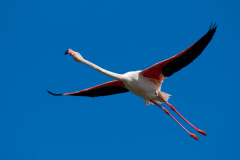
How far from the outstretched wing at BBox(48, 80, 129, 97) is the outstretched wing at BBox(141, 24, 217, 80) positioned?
1371 mm

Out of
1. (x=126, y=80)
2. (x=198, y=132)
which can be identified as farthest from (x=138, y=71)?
(x=198, y=132)

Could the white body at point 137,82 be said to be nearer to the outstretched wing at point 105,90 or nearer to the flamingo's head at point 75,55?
the flamingo's head at point 75,55

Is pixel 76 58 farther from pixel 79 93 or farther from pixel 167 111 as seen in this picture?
pixel 167 111

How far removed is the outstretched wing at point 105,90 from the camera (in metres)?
13.8

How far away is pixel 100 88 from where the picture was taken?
14078mm

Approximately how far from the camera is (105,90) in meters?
14.2

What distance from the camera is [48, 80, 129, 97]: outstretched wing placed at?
45.2ft

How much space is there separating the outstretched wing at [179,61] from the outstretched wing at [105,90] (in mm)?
1371

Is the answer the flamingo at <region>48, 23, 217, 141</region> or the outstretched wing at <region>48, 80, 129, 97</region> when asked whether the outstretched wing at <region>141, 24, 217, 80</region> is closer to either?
the flamingo at <region>48, 23, 217, 141</region>

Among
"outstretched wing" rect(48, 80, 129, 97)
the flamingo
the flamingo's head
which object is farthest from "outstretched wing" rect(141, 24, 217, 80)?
the flamingo's head

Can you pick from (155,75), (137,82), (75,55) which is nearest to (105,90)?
(137,82)

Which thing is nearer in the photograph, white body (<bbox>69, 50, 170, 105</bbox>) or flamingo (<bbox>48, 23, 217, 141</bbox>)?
flamingo (<bbox>48, 23, 217, 141</bbox>)

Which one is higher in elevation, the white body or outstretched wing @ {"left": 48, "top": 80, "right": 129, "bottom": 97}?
outstretched wing @ {"left": 48, "top": 80, "right": 129, "bottom": 97}

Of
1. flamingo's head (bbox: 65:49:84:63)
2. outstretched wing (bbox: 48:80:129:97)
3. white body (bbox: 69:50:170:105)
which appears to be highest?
outstretched wing (bbox: 48:80:129:97)
